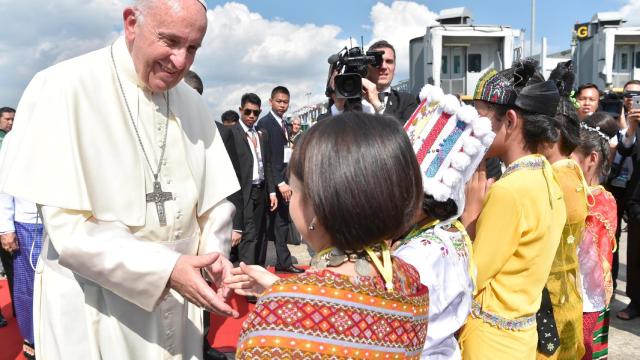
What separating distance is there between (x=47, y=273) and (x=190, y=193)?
0.57 meters

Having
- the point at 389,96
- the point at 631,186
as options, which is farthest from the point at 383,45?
the point at 631,186

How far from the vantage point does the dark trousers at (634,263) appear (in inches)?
185

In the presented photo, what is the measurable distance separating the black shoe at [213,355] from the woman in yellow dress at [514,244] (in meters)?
2.43

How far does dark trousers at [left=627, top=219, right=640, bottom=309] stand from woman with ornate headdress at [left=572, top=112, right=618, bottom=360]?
148 centimetres

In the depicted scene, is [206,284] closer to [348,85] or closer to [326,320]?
[326,320]

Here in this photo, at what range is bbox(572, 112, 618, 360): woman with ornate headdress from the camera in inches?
107

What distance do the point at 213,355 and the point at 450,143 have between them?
2913mm

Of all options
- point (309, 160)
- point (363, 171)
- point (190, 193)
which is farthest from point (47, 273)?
point (363, 171)

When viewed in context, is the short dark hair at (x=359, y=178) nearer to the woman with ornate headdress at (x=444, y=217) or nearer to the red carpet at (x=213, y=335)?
the woman with ornate headdress at (x=444, y=217)

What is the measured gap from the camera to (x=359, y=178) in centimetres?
105

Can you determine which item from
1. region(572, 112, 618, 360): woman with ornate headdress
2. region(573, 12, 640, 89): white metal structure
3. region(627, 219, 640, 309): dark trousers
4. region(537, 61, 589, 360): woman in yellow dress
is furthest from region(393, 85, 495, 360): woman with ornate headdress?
region(573, 12, 640, 89): white metal structure

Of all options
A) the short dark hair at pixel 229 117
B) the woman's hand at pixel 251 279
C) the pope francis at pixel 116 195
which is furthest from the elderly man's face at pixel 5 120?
the woman's hand at pixel 251 279

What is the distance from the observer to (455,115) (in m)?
1.66

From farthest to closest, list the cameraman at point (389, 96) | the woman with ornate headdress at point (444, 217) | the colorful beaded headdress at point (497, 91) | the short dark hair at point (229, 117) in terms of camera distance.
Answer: the short dark hair at point (229, 117), the cameraman at point (389, 96), the colorful beaded headdress at point (497, 91), the woman with ornate headdress at point (444, 217)
